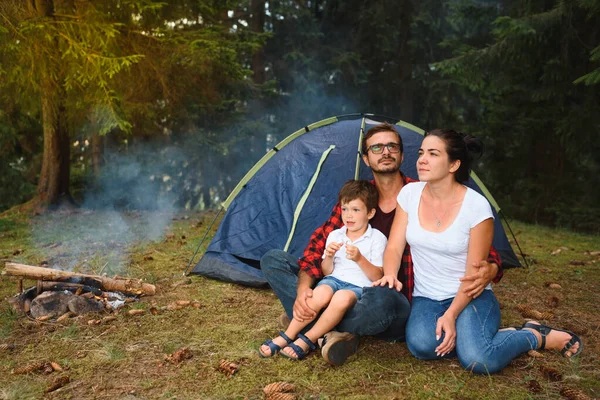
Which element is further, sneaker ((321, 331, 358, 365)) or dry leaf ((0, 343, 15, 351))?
dry leaf ((0, 343, 15, 351))

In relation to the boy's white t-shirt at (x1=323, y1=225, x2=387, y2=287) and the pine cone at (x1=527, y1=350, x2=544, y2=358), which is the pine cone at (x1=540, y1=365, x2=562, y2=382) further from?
the boy's white t-shirt at (x1=323, y1=225, x2=387, y2=287)

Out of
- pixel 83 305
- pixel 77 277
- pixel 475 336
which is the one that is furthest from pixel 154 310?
pixel 475 336

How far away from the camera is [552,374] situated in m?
2.72

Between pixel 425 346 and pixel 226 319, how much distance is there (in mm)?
1655

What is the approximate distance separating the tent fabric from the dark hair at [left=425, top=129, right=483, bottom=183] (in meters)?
1.74

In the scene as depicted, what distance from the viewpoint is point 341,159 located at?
480cm

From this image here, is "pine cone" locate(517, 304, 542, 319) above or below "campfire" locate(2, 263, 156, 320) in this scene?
below

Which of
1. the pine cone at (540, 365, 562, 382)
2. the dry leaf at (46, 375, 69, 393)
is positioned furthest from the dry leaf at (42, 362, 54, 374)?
the pine cone at (540, 365, 562, 382)

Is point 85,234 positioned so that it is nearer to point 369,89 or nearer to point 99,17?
point 99,17

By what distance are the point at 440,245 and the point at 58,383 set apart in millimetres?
2322

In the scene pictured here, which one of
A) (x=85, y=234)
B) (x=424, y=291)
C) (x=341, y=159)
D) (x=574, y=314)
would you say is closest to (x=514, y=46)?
(x=341, y=159)

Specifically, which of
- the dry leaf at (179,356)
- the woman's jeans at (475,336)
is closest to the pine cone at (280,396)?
the dry leaf at (179,356)

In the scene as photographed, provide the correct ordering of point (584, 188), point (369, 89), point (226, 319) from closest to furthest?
point (226, 319) → point (584, 188) → point (369, 89)

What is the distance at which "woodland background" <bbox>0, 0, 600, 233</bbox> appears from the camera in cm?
778
